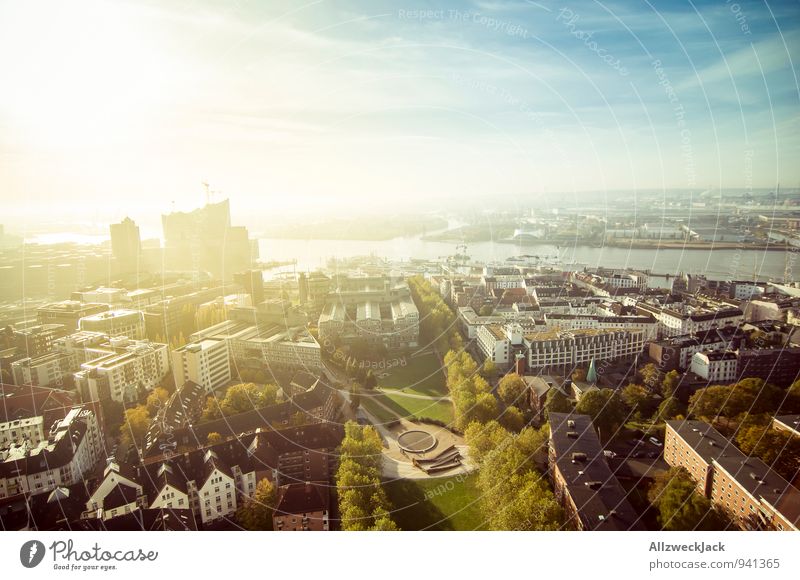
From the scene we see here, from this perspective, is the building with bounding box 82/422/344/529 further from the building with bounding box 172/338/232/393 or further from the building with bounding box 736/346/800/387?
the building with bounding box 736/346/800/387

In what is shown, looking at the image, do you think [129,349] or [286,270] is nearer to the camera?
[129,349]

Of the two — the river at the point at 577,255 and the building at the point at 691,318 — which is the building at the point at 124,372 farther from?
the building at the point at 691,318

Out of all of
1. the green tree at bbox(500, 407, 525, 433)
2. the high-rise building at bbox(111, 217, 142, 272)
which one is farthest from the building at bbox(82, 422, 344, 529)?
the high-rise building at bbox(111, 217, 142, 272)

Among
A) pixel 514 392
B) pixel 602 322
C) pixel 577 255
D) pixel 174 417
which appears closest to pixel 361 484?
pixel 174 417

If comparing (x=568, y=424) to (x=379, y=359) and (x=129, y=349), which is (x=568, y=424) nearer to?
(x=379, y=359)

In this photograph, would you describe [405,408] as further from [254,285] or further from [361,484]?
[254,285]

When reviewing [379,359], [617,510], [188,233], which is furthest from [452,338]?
[188,233]
